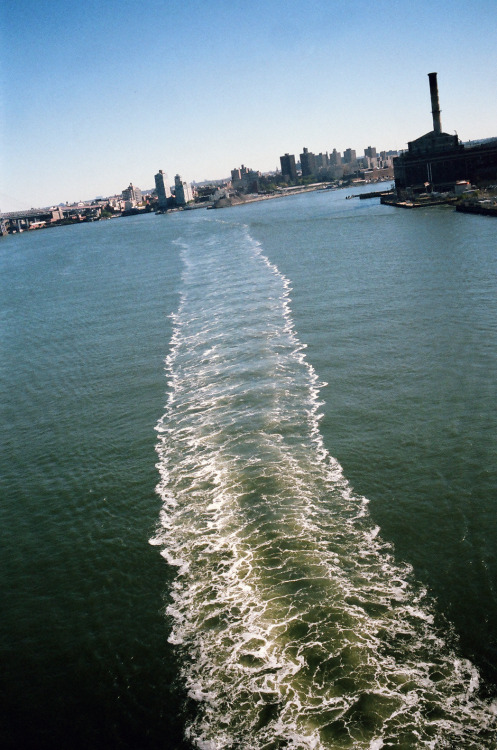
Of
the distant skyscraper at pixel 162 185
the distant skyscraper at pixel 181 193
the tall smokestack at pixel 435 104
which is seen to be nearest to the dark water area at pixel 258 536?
the tall smokestack at pixel 435 104

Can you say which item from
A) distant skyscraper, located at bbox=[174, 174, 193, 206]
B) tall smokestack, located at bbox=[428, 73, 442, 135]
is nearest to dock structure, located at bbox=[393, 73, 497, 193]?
tall smokestack, located at bbox=[428, 73, 442, 135]

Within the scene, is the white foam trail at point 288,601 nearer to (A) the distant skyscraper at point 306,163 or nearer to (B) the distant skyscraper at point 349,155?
(A) the distant skyscraper at point 306,163

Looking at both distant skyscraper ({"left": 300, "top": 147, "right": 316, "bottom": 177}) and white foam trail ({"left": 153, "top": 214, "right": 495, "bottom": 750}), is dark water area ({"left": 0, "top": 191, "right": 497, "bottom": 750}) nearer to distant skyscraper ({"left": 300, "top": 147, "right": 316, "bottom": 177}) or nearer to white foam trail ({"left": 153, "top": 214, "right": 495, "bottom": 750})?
white foam trail ({"left": 153, "top": 214, "right": 495, "bottom": 750})

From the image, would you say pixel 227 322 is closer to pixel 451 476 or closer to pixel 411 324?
pixel 411 324

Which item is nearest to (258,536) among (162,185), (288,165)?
(162,185)

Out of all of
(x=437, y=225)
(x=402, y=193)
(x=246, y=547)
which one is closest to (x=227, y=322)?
(x=246, y=547)
